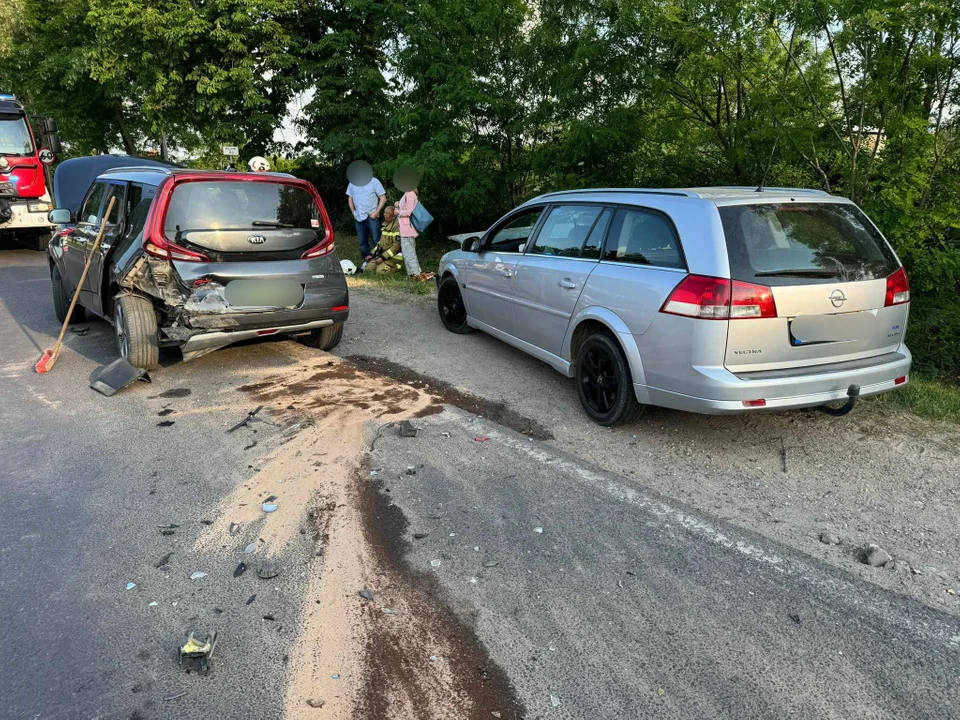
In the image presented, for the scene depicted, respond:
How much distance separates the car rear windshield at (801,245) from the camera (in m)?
3.98

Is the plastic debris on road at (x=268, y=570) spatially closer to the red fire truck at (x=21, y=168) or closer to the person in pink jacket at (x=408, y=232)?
the person in pink jacket at (x=408, y=232)

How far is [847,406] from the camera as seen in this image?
14.4 feet

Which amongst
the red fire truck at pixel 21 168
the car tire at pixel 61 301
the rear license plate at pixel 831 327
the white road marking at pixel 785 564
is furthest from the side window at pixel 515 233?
the red fire truck at pixel 21 168

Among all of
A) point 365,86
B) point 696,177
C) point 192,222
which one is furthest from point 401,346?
point 365,86

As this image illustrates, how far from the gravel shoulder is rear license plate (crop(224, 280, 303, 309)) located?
1.58m

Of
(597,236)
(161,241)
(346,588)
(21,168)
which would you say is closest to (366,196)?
(161,241)

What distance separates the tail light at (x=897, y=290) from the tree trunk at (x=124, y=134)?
2552 cm

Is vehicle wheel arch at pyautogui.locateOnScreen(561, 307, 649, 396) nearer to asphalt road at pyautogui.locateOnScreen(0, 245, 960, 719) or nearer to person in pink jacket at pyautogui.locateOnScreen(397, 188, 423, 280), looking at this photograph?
asphalt road at pyautogui.locateOnScreen(0, 245, 960, 719)

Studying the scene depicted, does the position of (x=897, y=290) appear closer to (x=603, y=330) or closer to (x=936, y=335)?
(x=603, y=330)

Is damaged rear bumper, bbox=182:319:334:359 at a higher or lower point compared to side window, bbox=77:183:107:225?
lower

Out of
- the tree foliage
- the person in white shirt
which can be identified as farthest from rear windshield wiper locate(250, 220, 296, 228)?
the person in white shirt

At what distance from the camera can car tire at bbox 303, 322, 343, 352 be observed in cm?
684

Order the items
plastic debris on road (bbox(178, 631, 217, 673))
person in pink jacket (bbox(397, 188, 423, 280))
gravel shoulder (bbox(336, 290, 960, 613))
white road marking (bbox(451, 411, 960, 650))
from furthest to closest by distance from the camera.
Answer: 1. person in pink jacket (bbox(397, 188, 423, 280))
2. gravel shoulder (bbox(336, 290, 960, 613))
3. white road marking (bbox(451, 411, 960, 650))
4. plastic debris on road (bbox(178, 631, 217, 673))

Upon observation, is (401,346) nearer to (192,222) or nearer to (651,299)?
(192,222)
